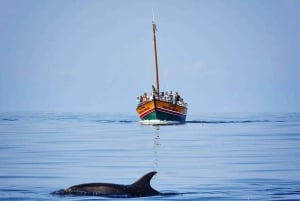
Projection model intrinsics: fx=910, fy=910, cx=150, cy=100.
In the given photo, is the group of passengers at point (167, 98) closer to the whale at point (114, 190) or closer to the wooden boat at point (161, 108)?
the wooden boat at point (161, 108)

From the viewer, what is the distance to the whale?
74.5 feet

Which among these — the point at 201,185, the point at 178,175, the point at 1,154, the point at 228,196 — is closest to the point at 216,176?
the point at 178,175

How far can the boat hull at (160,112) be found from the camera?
91.9 meters

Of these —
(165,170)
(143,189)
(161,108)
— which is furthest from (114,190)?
(161,108)

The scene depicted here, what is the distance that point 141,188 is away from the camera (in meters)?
23.1

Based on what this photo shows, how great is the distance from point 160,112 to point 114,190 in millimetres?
70285

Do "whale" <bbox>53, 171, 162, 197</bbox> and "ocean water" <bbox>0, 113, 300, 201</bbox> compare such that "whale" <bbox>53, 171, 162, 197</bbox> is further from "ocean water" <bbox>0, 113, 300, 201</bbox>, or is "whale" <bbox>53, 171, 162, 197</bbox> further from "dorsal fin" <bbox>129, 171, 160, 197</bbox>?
"ocean water" <bbox>0, 113, 300, 201</bbox>

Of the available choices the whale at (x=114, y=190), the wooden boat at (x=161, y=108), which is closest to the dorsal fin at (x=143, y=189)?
the whale at (x=114, y=190)

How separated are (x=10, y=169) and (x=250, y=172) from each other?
850 centimetres

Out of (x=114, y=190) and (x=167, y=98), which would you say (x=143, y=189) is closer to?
(x=114, y=190)

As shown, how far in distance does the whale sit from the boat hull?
68.2m

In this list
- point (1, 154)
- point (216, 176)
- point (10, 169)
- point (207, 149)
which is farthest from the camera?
point (207, 149)

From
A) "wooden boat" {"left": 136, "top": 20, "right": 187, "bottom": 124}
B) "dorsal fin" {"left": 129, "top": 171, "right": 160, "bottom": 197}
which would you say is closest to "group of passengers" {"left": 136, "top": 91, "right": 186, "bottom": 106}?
"wooden boat" {"left": 136, "top": 20, "right": 187, "bottom": 124}

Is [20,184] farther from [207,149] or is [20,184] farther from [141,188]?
[207,149]
